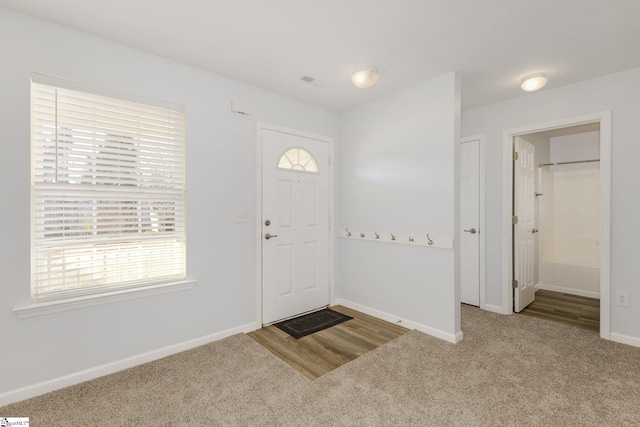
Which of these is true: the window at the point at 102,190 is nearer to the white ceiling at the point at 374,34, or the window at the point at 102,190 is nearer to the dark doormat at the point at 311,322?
the white ceiling at the point at 374,34

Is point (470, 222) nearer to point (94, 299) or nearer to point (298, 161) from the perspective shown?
point (298, 161)

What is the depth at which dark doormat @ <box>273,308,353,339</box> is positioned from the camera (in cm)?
295

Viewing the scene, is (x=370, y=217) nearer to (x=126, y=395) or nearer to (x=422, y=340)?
(x=422, y=340)

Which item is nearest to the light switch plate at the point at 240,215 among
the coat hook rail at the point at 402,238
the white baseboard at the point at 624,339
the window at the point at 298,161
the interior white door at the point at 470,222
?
the window at the point at 298,161

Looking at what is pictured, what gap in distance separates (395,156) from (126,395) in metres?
3.00

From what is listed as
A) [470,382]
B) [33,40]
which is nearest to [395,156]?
[470,382]

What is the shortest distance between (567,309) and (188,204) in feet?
14.5

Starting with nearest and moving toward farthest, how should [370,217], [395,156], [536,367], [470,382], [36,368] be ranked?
1. [36,368]
2. [470,382]
3. [536,367]
4. [395,156]
5. [370,217]

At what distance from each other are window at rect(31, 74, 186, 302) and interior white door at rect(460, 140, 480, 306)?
3.23 metres

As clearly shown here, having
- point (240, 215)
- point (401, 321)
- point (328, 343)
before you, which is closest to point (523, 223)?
point (401, 321)

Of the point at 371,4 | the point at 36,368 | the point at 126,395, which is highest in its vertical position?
the point at 371,4

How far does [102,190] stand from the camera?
218 centimetres

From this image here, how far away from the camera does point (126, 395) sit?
1.94 m

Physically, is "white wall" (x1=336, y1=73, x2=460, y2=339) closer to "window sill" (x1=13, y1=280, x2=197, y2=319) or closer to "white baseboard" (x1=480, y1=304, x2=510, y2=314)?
"white baseboard" (x1=480, y1=304, x2=510, y2=314)
